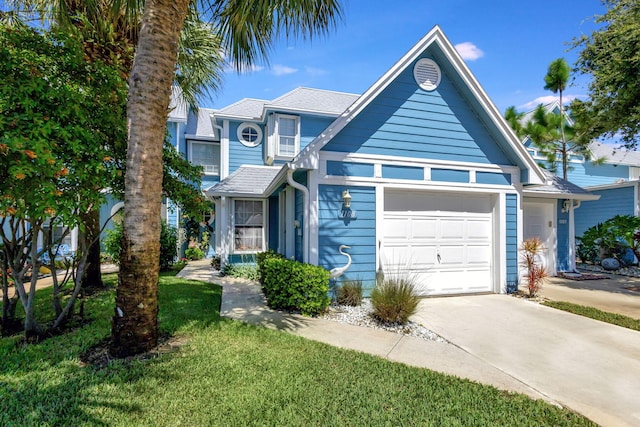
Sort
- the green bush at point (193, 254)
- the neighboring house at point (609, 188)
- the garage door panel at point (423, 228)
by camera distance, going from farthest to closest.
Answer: the green bush at point (193, 254) → the neighboring house at point (609, 188) → the garage door panel at point (423, 228)

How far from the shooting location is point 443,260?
780 centimetres

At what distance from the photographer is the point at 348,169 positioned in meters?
7.02

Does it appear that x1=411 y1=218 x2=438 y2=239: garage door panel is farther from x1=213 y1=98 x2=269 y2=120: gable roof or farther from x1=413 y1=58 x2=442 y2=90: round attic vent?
x1=213 y1=98 x2=269 y2=120: gable roof

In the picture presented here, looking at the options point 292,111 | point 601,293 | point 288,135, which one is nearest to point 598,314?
point 601,293

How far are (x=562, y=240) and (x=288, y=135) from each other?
36.7ft

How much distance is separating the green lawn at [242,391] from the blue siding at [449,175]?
16.4ft

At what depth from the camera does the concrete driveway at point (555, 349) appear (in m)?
3.36

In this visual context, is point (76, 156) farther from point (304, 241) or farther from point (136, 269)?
point (304, 241)

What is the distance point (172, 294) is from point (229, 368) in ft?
14.6

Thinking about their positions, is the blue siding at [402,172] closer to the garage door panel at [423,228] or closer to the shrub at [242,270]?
the garage door panel at [423,228]

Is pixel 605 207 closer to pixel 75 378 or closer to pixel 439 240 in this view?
pixel 439 240

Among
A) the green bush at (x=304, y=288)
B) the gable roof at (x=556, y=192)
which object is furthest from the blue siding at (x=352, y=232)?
the gable roof at (x=556, y=192)

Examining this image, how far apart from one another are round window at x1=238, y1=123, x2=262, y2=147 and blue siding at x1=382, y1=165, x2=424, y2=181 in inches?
351

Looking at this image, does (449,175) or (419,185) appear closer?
(419,185)
